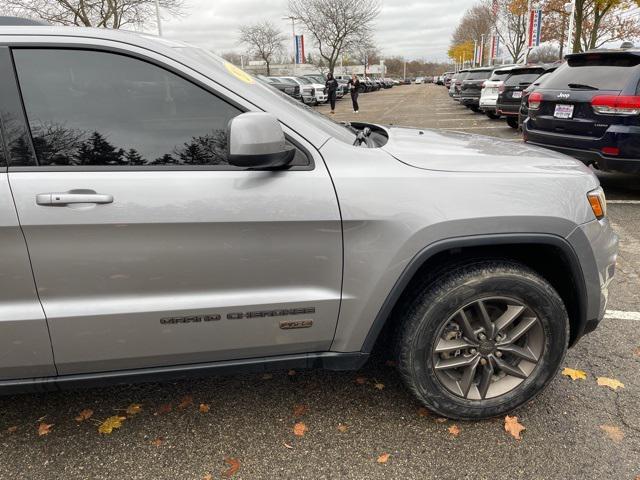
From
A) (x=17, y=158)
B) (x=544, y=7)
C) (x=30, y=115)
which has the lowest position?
(x=17, y=158)

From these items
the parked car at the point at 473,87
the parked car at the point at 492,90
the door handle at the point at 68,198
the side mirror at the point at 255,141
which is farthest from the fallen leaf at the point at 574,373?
the parked car at the point at 473,87

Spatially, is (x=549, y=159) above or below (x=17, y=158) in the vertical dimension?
below

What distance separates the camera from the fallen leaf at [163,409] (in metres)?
2.53

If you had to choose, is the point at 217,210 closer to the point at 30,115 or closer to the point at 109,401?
the point at 30,115

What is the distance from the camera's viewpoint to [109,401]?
8.63 feet

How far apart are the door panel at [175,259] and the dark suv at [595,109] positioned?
4.56 metres

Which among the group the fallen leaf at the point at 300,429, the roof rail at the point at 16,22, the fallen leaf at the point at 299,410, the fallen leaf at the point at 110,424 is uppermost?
the roof rail at the point at 16,22

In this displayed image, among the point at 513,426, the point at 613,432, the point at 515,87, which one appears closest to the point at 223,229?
the point at 513,426

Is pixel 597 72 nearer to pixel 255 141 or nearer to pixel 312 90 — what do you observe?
pixel 255 141

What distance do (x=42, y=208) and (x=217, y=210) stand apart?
64cm

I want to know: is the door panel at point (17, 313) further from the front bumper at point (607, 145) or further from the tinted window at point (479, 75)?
the tinted window at point (479, 75)

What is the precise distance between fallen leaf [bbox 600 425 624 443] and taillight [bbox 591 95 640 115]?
157 inches

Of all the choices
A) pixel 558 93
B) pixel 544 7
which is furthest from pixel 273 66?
pixel 558 93

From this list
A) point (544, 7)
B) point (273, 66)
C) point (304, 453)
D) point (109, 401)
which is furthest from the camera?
point (273, 66)
